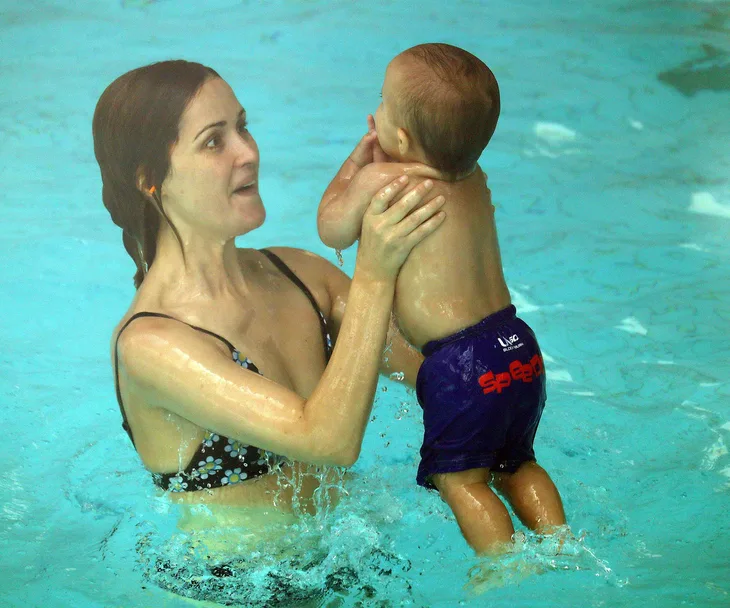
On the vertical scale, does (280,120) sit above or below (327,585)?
above

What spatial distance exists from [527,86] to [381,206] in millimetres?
4814

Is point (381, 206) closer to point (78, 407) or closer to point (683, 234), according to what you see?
point (78, 407)

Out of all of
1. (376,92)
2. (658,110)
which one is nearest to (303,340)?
(376,92)

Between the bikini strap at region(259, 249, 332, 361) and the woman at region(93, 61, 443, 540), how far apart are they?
0.16 feet

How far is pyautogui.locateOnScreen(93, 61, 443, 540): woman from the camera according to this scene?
2375 mm

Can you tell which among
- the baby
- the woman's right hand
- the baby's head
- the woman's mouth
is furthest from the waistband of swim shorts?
the woman's mouth

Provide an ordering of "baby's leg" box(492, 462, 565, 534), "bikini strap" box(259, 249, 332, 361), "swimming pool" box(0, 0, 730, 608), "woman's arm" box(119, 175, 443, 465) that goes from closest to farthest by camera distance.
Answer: "woman's arm" box(119, 175, 443, 465)
"baby's leg" box(492, 462, 565, 534)
"bikini strap" box(259, 249, 332, 361)
"swimming pool" box(0, 0, 730, 608)

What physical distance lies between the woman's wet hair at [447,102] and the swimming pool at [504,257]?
1.08 m

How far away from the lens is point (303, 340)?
113 inches

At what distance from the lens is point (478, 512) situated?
2.51m

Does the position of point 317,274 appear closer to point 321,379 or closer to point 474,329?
point 474,329

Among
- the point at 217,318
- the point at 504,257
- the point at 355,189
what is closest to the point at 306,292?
the point at 217,318

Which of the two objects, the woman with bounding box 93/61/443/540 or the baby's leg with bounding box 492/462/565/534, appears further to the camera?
the baby's leg with bounding box 492/462/565/534

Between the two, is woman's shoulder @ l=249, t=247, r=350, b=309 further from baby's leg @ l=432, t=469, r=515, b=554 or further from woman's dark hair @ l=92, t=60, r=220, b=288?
baby's leg @ l=432, t=469, r=515, b=554
